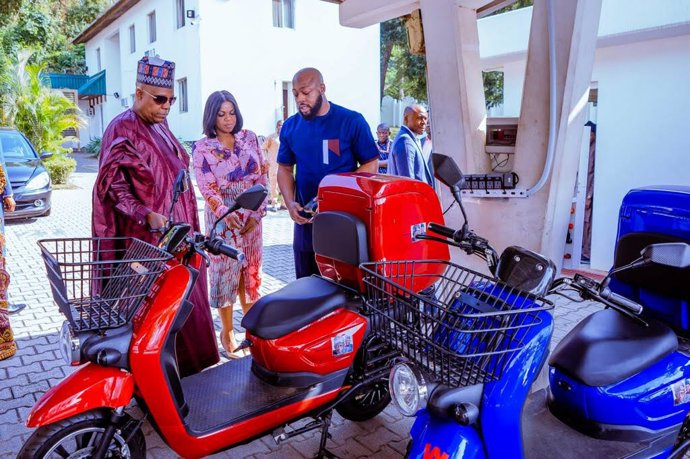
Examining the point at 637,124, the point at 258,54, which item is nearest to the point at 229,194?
the point at 637,124

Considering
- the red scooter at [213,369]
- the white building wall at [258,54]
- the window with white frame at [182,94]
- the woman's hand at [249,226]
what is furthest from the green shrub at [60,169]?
the red scooter at [213,369]

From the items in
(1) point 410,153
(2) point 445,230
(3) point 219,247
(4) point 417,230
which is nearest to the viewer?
(2) point 445,230

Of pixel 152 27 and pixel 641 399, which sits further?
pixel 152 27

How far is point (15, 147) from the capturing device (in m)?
10.7

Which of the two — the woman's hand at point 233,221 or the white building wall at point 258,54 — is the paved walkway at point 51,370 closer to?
the woman's hand at point 233,221

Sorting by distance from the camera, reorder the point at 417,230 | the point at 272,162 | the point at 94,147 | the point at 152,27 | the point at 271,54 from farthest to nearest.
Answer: the point at 94,147
the point at 152,27
the point at 271,54
the point at 272,162
the point at 417,230

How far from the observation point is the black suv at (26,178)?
972cm

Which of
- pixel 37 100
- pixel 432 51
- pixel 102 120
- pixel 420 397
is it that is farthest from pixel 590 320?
pixel 102 120

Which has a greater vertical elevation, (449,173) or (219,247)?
(449,173)

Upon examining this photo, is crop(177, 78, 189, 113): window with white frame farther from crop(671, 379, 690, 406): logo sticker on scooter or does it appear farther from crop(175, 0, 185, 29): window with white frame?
crop(671, 379, 690, 406): logo sticker on scooter

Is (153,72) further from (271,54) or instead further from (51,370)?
(271,54)

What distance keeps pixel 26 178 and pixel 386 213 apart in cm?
915

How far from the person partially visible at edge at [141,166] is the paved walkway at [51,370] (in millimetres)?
1065

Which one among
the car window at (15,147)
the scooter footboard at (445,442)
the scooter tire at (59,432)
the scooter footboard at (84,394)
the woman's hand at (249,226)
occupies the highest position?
the car window at (15,147)
